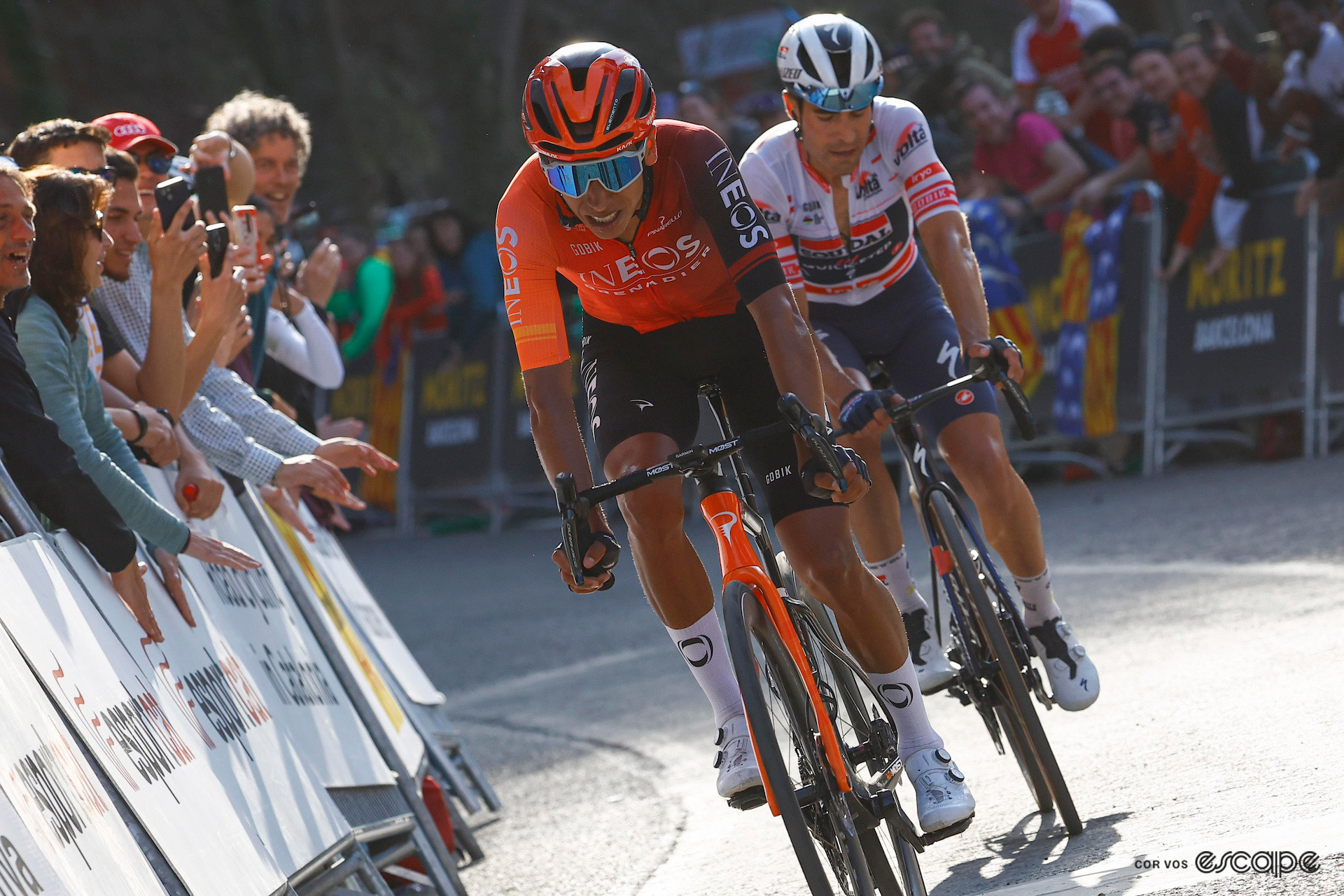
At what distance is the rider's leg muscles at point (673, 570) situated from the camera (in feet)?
13.8

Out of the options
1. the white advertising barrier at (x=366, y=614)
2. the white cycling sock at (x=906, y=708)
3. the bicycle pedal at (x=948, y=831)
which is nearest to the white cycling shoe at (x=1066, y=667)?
the white cycling sock at (x=906, y=708)

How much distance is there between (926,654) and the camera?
17.9 feet

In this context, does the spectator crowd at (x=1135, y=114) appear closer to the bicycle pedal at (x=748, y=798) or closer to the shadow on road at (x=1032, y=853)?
the shadow on road at (x=1032, y=853)

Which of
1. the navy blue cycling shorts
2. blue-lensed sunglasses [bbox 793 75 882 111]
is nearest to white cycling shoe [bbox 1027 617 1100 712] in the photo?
the navy blue cycling shorts

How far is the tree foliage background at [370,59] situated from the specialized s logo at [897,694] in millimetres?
15586

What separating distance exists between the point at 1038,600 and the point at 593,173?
2277 millimetres

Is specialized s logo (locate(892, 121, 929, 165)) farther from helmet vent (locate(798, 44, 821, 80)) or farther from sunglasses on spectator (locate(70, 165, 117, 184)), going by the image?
sunglasses on spectator (locate(70, 165, 117, 184))

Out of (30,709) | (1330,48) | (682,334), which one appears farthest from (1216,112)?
(30,709)

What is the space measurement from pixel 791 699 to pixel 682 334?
3.78 feet

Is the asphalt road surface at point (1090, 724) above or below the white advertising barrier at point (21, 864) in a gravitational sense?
below

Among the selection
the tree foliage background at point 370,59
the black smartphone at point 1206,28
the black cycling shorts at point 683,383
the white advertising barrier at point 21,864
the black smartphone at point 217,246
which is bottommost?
the white advertising barrier at point 21,864

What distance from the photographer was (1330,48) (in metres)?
10.8

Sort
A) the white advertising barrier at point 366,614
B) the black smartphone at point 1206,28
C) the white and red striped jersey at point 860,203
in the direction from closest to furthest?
the white and red striped jersey at point 860,203, the white advertising barrier at point 366,614, the black smartphone at point 1206,28

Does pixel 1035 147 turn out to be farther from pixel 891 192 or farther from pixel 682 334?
pixel 682 334
